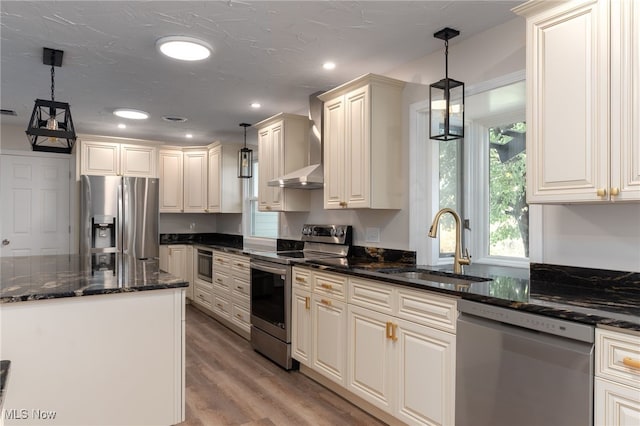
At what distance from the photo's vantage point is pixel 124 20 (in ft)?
7.92

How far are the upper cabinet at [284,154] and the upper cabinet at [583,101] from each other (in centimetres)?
253

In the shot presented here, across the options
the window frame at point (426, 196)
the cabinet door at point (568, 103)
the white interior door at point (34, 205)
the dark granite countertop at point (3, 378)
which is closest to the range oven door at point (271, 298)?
the window frame at point (426, 196)

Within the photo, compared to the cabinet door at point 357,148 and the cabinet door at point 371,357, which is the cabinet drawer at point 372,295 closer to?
the cabinet door at point 371,357

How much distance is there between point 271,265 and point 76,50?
2.12 meters

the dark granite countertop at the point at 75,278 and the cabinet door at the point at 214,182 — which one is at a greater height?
the cabinet door at the point at 214,182

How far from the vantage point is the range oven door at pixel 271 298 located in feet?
10.9

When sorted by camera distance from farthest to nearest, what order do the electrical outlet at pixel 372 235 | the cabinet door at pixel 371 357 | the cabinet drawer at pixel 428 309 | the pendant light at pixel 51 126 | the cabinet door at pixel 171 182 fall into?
the cabinet door at pixel 171 182 → the electrical outlet at pixel 372 235 → the pendant light at pixel 51 126 → the cabinet door at pixel 371 357 → the cabinet drawer at pixel 428 309

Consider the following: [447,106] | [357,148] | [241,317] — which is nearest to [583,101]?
[447,106]

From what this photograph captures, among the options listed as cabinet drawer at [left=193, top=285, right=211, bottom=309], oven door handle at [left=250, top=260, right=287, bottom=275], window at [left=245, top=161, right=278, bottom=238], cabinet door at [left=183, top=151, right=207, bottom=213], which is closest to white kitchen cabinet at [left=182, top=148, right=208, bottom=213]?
cabinet door at [left=183, top=151, right=207, bottom=213]

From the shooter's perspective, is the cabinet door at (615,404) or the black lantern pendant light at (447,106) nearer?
the cabinet door at (615,404)

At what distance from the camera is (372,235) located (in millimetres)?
3467

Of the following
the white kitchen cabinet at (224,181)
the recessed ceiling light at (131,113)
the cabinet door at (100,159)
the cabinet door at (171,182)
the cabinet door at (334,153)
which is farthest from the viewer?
the cabinet door at (171,182)

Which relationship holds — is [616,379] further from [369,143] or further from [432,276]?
[369,143]

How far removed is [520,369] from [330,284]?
1399mm
